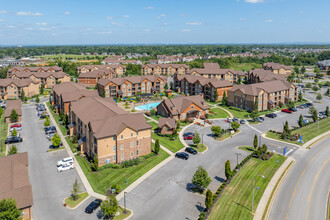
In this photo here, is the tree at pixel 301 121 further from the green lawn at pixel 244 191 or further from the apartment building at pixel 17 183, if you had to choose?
the apartment building at pixel 17 183

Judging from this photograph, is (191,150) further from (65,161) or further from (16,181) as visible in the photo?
(16,181)

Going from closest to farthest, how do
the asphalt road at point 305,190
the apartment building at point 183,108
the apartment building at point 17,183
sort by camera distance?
1. the apartment building at point 17,183
2. the asphalt road at point 305,190
3. the apartment building at point 183,108

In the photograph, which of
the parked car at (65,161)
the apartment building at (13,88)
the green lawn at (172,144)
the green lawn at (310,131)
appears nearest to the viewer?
the parked car at (65,161)

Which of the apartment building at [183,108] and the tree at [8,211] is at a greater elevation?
the apartment building at [183,108]

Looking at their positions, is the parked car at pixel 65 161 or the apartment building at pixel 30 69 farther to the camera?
the apartment building at pixel 30 69

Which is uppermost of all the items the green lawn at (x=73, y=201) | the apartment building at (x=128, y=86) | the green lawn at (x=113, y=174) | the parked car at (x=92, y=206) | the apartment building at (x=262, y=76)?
the apartment building at (x=262, y=76)

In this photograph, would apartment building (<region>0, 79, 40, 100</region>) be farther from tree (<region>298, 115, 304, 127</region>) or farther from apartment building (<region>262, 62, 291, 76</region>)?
apartment building (<region>262, 62, 291, 76</region>)

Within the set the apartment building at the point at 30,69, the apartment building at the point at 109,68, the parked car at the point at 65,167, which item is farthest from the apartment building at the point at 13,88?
the parked car at the point at 65,167

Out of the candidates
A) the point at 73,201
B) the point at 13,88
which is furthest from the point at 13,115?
the point at 73,201
